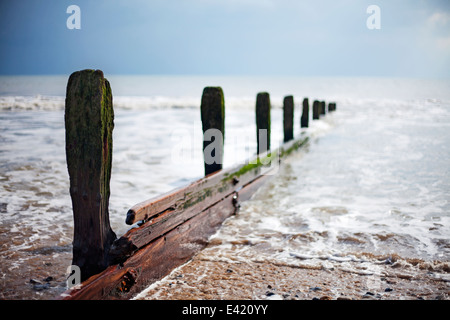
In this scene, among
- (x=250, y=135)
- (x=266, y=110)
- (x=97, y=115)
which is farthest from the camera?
(x=250, y=135)

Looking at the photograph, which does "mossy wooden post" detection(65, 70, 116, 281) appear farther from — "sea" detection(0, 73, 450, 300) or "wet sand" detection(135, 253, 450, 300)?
"sea" detection(0, 73, 450, 300)

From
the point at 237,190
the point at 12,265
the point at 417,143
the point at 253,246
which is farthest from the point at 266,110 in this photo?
the point at 417,143

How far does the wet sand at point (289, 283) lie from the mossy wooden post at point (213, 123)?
1.56 metres

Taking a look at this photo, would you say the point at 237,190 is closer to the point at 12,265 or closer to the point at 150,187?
the point at 150,187

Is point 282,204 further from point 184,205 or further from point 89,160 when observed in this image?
point 89,160

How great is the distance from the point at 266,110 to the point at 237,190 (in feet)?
8.44

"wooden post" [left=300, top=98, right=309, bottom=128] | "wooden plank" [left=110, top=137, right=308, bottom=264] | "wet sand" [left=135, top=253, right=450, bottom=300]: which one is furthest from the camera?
"wooden post" [left=300, top=98, right=309, bottom=128]

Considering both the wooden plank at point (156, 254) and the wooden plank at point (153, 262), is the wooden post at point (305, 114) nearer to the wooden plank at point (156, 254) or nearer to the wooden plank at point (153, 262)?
the wooden plank at point (156, 254)

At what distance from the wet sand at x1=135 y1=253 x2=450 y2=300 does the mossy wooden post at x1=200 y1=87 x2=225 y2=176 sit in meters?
1.56

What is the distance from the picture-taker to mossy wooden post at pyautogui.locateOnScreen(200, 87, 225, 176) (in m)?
4.38

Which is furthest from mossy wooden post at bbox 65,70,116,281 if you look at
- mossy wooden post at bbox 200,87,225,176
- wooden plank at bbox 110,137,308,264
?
mossy wooden post at bbox 200,87,225,176

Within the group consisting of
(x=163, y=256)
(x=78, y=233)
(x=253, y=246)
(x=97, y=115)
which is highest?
(x=97, y=115)

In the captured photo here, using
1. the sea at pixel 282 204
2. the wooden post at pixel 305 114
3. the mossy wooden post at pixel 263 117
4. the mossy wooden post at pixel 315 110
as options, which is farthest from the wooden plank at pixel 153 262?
the mossy wooden post at pixel 315 110

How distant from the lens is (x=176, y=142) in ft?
35.2
